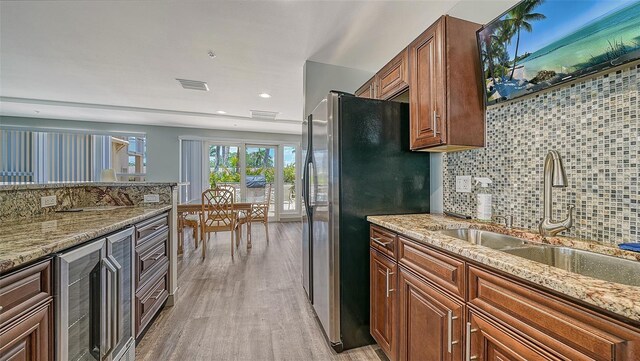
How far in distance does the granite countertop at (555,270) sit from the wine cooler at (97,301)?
1560 millimetres

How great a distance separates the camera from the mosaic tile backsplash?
3.32 feet

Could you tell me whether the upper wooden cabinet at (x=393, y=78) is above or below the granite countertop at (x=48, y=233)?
above

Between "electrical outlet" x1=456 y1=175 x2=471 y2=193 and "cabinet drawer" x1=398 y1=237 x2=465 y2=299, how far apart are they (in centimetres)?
72

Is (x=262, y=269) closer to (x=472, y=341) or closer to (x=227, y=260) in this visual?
(x=227, y=260)

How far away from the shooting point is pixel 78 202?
215 cm

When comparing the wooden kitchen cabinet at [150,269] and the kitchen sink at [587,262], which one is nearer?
the kitchen sink at [587,262]

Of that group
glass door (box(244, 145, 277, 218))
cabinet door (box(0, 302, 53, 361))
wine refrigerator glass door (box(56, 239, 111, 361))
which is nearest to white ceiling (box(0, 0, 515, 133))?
wine refrigerator glass door (box(56, 239, 111, 361))

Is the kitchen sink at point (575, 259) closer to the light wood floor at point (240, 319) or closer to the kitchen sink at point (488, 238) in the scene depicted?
the kitchen sink at point (488, 238)

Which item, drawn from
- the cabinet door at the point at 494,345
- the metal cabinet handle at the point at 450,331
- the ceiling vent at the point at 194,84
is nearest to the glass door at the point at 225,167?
the ceiling vent at the point at 194,84

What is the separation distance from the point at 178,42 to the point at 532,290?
318 cm

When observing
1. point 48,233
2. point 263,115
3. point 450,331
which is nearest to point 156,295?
point 48,233

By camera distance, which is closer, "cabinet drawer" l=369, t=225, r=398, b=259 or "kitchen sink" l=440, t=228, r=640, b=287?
"kitchen sink" l=440, t=228, r=640, b=287

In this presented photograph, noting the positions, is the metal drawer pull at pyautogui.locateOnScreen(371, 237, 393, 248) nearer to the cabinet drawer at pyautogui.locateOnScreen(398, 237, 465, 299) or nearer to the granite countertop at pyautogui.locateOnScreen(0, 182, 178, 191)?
the cabinet drawer at pyautogui.locateOnScreen(398, 237, 465, 299)

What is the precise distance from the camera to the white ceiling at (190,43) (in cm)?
198
